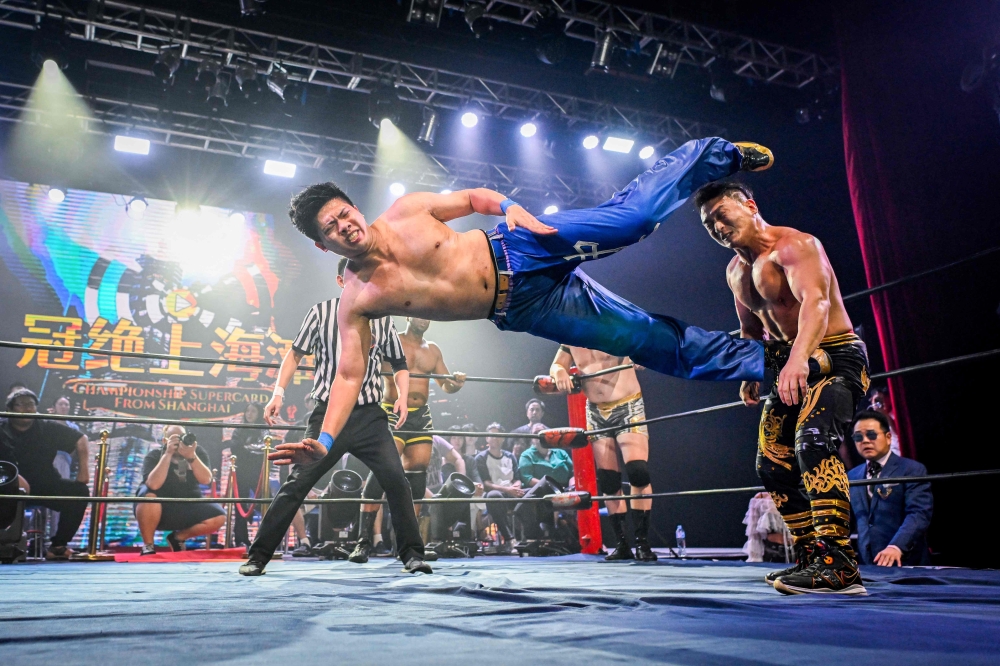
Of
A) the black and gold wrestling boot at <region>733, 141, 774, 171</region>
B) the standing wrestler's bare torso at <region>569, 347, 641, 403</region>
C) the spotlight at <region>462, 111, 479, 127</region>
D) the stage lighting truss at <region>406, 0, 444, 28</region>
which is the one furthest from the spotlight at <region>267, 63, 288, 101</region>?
the black and gold wrestling boot at <region>733, 141, 774, 171</region>

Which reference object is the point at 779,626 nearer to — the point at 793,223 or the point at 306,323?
the point at 306,323

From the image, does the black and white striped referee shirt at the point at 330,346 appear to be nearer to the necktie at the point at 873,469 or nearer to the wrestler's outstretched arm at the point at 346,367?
the wrestler's outstretched arm at the point at 346,367

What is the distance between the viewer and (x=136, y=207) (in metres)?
7.77

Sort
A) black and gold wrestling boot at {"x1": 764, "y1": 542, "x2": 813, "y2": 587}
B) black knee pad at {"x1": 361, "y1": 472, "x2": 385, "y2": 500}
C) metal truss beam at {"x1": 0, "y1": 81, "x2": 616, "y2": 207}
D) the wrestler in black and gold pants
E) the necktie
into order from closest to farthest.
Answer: the wrestler in black and gold pants
black and gold wrestling boot at {"x1": 764, "y1": 542, "x2": 813, "y2": 587}
the necktie
black knee pad at {"x1": 361, "y1": 472, "x2": 385, "y2": 500}
metal truss beam at {"x1": 0, "y1": 81, "x2": 616, "y2": 207}

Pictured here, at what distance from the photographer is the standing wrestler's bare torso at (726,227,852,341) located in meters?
2.09

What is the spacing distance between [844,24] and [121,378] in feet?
24.6

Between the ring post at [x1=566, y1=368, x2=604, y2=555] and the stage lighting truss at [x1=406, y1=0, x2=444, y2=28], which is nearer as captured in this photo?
the ring post at [x1=566, y1=368, x2=604, y2=555]

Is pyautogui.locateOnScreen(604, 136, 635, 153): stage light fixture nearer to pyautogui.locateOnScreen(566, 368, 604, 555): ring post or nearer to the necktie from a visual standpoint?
pyautogui.locateOnScreen(566, 368, 604, 555): ring post

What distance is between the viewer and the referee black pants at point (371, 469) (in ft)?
8.63

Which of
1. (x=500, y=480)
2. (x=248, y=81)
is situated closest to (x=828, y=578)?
(x=500, y=480)

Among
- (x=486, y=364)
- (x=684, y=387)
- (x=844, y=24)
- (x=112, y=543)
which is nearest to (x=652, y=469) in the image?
(x=684, y=387)

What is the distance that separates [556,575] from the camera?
8.32 ft

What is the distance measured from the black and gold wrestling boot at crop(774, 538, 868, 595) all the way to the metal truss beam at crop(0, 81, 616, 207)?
707 cm

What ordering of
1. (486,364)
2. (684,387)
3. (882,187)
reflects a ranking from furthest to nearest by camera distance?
(486,364), (684,387), (882,187)
